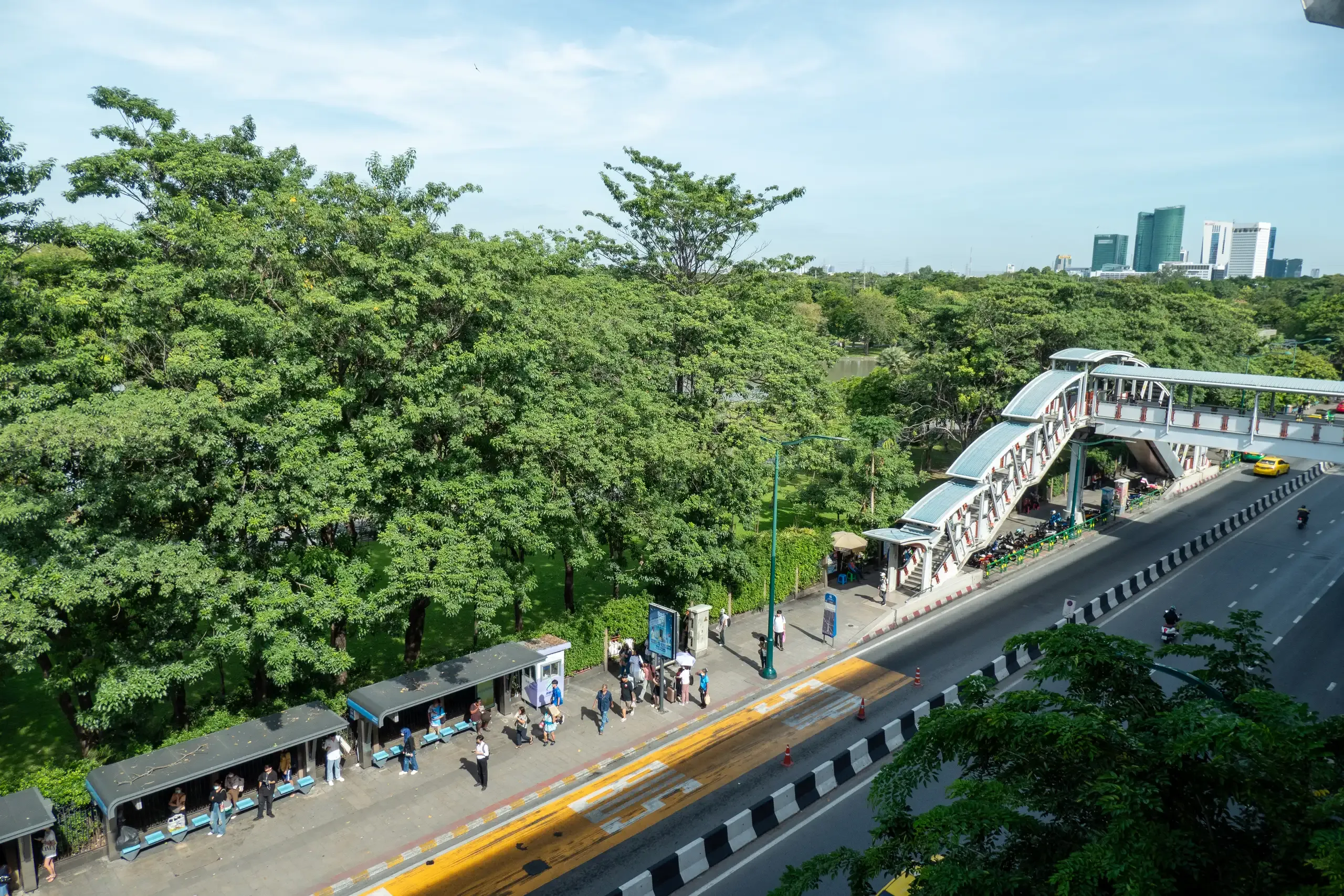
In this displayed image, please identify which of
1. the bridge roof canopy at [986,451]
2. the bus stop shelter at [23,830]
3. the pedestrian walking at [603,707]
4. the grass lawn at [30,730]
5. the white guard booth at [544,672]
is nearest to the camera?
the bus stop shelter at [23,830]

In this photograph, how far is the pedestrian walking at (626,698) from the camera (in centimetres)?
2405

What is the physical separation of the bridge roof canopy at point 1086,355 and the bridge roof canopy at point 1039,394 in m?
0.64

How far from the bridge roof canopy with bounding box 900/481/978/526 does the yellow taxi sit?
3513cm

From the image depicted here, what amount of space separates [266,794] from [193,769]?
→ 5.68ft

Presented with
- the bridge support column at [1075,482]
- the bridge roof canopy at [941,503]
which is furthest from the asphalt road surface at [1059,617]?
the bridge roof canopy at [941,503]

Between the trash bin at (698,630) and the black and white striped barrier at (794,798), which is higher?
the trash bin at (698,630)

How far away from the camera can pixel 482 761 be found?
2038cm

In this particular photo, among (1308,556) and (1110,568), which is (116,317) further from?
(1308,556)

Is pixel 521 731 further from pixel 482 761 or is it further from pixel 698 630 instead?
pixel 698 630

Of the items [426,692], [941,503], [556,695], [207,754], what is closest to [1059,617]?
[941,503]

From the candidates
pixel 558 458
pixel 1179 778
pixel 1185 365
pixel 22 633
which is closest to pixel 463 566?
pixel 558 458

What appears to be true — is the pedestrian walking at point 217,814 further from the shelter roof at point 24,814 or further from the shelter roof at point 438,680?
the shelter roof at point 438,680

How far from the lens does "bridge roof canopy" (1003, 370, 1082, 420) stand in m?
37.2

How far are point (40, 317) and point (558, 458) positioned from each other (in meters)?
12.3
